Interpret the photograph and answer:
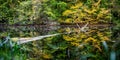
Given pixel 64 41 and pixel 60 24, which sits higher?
pixel 60 24

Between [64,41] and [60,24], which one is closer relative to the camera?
[64,41]

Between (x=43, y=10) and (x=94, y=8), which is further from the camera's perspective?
(x=43, y=10)

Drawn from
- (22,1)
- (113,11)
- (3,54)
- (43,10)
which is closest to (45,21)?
(43,10)

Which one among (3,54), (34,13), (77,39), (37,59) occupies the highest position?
(3,54)

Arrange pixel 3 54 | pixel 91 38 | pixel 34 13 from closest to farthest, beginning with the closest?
pixel 3 54 → pixel 91 38 → pixel 34 13

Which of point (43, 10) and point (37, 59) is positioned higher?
point (43, 10)

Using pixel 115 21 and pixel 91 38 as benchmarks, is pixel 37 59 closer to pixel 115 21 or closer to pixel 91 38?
pixel 91 38

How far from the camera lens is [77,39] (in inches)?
115

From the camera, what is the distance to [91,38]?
113 inches

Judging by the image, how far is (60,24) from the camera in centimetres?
323

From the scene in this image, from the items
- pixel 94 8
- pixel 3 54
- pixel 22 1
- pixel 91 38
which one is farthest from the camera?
pixel 22 1

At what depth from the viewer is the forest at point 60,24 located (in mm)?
2895

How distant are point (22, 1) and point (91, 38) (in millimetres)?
1255

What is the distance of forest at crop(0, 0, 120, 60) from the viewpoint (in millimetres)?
2895
